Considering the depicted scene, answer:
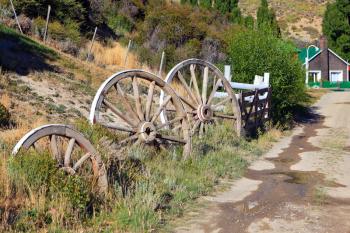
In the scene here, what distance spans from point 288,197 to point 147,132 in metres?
2.85

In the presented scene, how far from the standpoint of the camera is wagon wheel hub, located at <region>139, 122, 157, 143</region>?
9.42 meters

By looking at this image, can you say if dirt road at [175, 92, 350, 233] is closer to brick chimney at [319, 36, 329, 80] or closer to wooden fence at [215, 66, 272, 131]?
wooden fence at [215, 66, 272, 131]

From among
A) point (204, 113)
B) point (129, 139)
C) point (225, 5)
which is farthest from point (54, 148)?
point (225, 5)

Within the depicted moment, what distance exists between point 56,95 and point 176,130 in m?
5.61

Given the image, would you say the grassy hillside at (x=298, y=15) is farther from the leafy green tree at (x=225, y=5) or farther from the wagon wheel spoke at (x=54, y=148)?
→ the wagon wheel spoke at (x=54, y=148)

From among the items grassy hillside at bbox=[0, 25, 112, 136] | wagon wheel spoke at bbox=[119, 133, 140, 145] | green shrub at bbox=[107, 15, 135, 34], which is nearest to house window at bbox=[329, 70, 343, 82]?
green shrub at bbox=[107, 15, 135, 34]

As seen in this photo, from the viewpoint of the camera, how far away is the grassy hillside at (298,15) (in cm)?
8825

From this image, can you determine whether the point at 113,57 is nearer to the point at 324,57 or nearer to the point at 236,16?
the point at 236,16

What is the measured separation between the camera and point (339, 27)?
56344 millimetres

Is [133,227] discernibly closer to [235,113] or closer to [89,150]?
[89,150]

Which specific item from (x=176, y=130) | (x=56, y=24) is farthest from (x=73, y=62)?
(x=176, y=130)

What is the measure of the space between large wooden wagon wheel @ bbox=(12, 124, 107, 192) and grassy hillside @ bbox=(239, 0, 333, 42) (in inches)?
3251

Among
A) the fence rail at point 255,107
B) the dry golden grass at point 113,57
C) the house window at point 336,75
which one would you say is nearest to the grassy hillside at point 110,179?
the fence rail at point 255,107

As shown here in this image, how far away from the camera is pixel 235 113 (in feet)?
45.8
